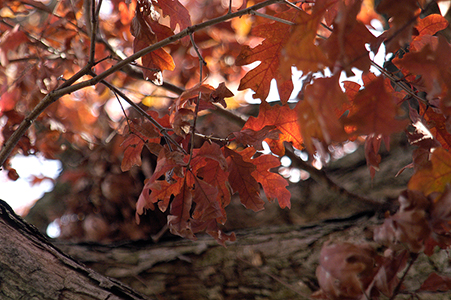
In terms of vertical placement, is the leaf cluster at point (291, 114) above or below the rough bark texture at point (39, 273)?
above

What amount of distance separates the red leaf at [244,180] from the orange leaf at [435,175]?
0.45 metres

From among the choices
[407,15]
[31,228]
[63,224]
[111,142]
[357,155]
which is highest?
[111,142]

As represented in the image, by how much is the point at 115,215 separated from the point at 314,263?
4.31 ft

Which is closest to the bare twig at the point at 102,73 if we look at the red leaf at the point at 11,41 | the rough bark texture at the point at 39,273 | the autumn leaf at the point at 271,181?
the rough bark texture at the point at 39,273

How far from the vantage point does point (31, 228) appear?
1.06m

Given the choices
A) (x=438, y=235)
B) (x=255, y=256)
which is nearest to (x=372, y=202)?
(x=255, y=256)

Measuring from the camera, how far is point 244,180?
3.11ft

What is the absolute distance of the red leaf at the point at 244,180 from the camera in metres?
0.94

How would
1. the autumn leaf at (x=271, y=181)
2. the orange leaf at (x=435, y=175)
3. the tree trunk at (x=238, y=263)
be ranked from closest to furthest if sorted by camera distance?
the orange leaf at (x=435, y=175)
the autumn leaf at (x=271, y=181)
the tree trunk at (x=238, y=263)

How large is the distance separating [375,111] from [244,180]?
50cm

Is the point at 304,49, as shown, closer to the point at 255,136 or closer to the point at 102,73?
the point at 255,136

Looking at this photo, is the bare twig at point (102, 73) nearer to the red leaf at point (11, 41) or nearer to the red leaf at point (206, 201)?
the red leaf at point (206, 201)

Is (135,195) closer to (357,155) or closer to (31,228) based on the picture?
(31,228)

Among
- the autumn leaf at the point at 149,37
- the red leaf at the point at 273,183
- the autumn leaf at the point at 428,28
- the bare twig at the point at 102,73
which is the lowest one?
the red leaf at the point at 273,183
